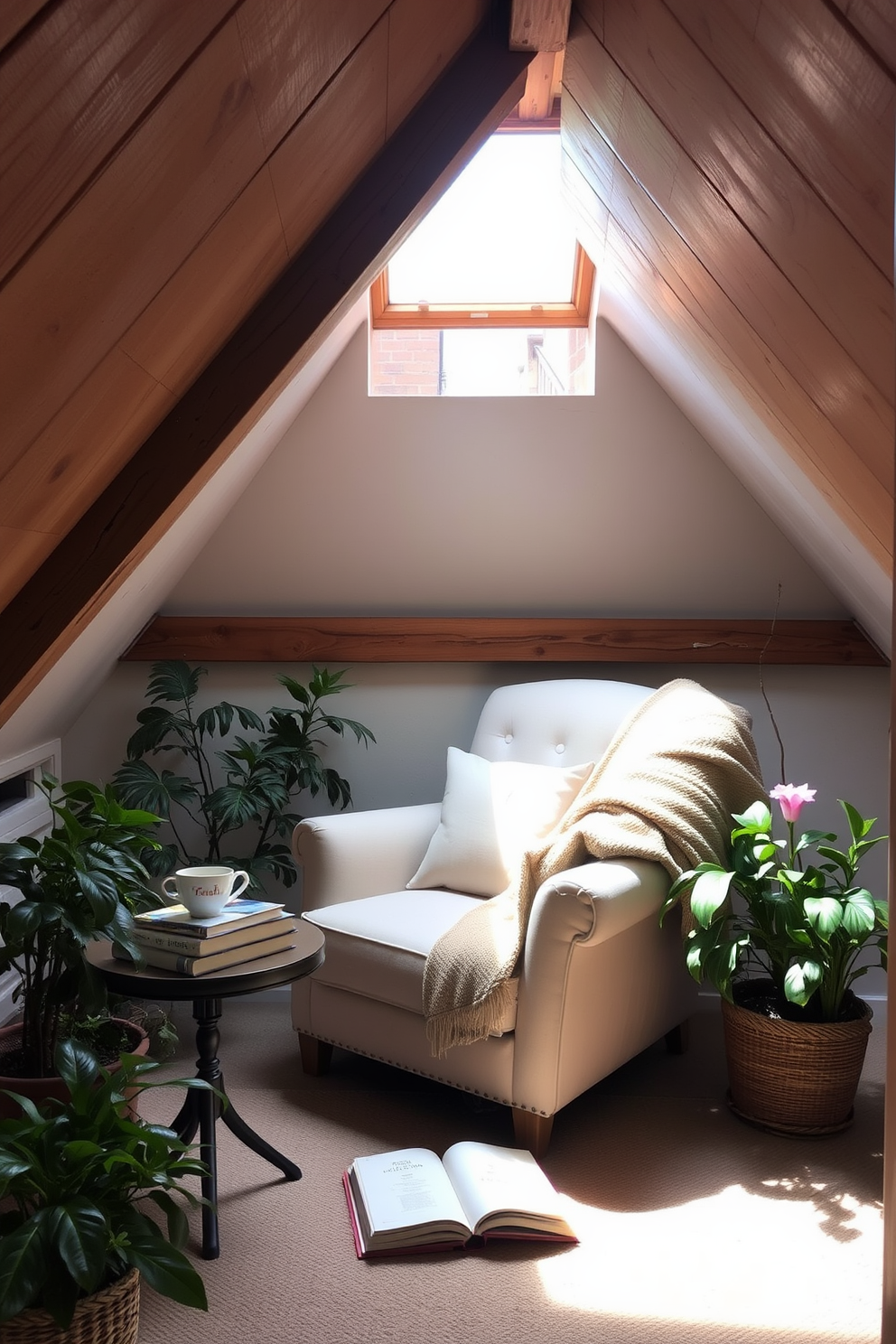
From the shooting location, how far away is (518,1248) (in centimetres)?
193

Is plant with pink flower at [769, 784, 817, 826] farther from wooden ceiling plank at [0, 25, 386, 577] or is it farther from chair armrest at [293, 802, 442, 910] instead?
wooden ceiling plank at [0, 25, 386, 577]

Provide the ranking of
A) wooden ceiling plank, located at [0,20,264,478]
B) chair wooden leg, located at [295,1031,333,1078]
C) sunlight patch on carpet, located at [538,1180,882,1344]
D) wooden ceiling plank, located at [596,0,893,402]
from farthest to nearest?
chair wooden leg, located at [295,1031,333,1078] → sunlight patch on carpet, located at [538,1180,882,1344] → wooden ceiling plank, located at [596,0,893,402] → wooden ceiling plank, located at [0,20,264,478]

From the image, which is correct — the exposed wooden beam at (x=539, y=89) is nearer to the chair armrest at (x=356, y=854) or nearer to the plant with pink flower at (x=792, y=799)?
the plant with pink flower at (x=792, y=799)

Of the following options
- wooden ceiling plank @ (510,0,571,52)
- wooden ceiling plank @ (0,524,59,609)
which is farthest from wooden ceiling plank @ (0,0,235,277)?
wooden ceiling plank @ (510,0,571,52)

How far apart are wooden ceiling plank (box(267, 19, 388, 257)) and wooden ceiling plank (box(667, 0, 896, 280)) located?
44 centimetres

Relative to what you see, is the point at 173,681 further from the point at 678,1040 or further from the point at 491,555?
the point at 678,1040

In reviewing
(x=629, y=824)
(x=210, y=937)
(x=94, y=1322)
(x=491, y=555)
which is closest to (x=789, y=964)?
(x=629, y=824)

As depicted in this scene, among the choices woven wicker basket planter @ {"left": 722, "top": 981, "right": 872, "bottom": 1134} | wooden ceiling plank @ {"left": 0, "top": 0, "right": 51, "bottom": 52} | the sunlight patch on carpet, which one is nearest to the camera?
wooden ceiling plank @ {"left": 0, "top": 0, "right": 51, "bottom": 52}

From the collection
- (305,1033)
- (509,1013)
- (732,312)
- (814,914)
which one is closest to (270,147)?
(732,312)

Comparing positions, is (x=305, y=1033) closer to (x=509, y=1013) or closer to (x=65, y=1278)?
(x=509, y=1013)

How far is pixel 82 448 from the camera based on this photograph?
5.18 feet

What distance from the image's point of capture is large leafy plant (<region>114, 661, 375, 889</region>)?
2.94 m

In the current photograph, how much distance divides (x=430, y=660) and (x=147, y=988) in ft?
5.39

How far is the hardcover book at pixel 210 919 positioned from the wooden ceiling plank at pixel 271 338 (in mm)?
548
